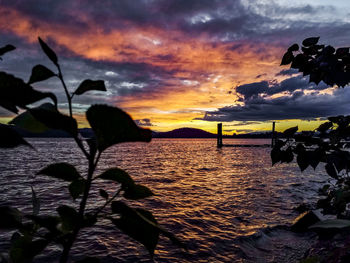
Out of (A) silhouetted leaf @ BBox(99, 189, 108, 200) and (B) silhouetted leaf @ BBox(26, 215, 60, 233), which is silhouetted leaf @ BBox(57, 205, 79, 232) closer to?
(B) silhouetted leaf @ BBox(26, 215, 60, 233)

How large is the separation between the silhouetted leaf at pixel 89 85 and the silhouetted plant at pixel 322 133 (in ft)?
5.18

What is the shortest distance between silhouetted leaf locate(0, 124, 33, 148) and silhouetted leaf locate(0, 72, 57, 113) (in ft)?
0.24

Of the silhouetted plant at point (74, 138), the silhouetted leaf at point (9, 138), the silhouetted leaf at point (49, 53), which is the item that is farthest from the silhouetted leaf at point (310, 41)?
the silhouetted leaf at point (9, 138)

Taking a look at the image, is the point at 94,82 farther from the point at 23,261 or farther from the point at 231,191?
the point at 231,191

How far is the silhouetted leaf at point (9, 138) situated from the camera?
50 cm

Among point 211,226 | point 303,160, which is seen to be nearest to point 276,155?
point 303,160

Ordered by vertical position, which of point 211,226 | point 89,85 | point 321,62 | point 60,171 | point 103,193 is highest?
point 321,62

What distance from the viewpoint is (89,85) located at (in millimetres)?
553

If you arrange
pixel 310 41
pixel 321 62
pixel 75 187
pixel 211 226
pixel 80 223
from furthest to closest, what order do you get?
pixel 211 226 → pixel 310 41 → pixel 321 62 → pixel 75 187 → pixel 80 223

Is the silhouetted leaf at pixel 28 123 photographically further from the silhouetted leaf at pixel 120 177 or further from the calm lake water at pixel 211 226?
the calm lake water at pixel 211 226

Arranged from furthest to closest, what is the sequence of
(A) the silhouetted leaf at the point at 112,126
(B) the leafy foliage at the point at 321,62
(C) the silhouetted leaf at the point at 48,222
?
(B) the leafy foliage at the point at 321,62 < (C) the silhouetted leaf at the point at 48,222 < (A) the silhouetted leaf at the point at 112,126

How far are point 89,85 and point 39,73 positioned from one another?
0.38 ft

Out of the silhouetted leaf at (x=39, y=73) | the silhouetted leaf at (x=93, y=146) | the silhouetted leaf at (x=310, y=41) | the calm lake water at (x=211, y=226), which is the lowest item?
the calm lake water at (x=211, y=226)

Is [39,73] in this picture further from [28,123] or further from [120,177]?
[120,177]
